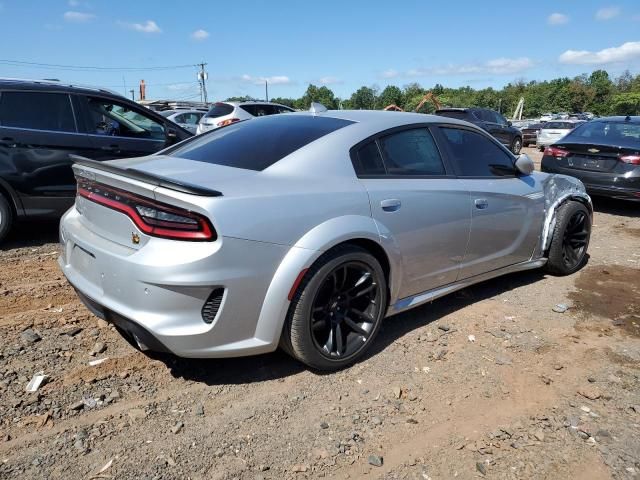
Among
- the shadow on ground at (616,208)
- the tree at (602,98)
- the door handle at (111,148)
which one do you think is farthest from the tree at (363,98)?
the door handle at (111,148)

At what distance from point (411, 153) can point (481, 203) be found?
74 centimetres

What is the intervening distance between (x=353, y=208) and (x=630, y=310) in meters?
2.84

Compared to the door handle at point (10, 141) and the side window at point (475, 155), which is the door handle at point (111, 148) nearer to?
the door handle at point (10, 141)

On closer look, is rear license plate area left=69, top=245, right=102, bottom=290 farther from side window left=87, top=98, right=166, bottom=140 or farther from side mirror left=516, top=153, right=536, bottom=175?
side mirror left=516, top=153, right=536, bottom=175

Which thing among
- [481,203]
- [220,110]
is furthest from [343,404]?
[220,110]

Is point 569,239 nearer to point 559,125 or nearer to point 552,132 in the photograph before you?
point 552,132

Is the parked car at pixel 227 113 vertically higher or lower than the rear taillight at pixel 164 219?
lower

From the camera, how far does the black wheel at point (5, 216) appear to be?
5.27m

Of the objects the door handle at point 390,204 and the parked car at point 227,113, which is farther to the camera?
the parked car at point 227,113

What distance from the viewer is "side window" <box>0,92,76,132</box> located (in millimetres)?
5297

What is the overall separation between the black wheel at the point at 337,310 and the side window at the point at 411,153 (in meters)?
0.72

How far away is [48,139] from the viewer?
214 inches

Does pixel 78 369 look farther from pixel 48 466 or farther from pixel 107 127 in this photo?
pixel 107 127

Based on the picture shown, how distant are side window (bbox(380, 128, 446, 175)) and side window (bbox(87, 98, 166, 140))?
12.5 feet
